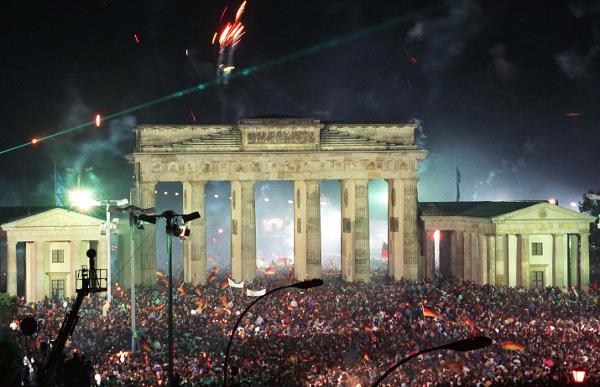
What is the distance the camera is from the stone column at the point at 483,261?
6412 cm

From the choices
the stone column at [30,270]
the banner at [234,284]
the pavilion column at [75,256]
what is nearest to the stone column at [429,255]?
the banner at [234,284]

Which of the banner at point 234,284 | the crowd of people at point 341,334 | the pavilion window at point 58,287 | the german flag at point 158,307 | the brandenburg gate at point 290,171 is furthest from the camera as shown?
the brandenburg gate at point 290,171

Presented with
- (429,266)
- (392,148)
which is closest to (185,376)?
(392,148)

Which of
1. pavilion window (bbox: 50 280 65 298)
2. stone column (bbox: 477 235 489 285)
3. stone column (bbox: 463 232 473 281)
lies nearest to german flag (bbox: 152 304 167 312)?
pavilion window (bbox: 50 280 65 298)

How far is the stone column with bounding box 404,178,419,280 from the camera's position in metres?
66.9

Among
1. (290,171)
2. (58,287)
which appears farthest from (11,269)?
(290,171)

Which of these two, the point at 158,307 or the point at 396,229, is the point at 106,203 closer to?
the point at 158,307

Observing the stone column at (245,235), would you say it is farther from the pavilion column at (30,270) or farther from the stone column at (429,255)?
the stone column at (429,255)

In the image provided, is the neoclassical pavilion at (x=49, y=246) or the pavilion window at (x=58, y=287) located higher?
the neoclassical pavilion at (x=49, y=246)

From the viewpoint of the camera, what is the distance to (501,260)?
208 ft

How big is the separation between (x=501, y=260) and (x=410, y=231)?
26.9 feet

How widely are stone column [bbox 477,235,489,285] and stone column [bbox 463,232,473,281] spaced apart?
2.31m

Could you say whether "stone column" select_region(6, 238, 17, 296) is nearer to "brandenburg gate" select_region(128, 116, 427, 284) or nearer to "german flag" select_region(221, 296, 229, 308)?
"brandenburg gate" select_region(128, 116, 427, 284)

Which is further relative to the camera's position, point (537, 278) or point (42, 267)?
point (537, 278)
